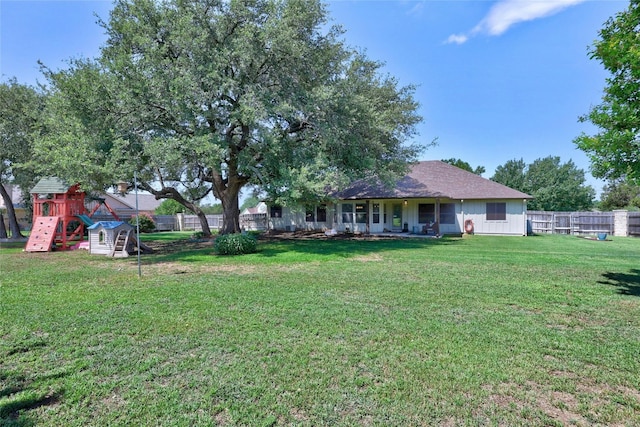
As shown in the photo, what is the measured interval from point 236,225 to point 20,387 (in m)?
12.4

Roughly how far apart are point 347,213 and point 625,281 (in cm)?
1491

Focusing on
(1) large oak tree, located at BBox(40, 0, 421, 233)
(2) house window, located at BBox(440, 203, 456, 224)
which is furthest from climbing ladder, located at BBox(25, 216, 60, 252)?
(2) house window, located at BBox(440, 203, 456, 224)

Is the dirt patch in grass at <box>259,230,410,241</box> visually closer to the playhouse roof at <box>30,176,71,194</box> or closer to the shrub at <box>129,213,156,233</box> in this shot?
the playhouse roof at <box>30,176,71,194</box>

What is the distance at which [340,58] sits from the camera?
13258 millimetres

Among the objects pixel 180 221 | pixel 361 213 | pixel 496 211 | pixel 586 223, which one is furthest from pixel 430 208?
pixel 180 221

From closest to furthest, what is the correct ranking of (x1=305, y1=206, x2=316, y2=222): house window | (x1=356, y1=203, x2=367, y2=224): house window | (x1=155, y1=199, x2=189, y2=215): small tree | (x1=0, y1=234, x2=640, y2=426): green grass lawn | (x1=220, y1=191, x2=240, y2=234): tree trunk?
1. (x1=0, y1=234, x2=640, y2=426): green grass lawn
2. (x1=220, y1=191, x2=240, y2=234): tree trunk
3. (x1=356, y1=203, x2=367, y2=224): house window
4. (x1=305, y1=206, x2=316, y2=222): house window
5. (x1=155, y1=199, x2=189, y2=215): small tree

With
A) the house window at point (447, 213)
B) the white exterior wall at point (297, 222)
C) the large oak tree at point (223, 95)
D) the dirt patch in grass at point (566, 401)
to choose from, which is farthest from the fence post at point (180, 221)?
the dirt patch in grass at point (566, 401)

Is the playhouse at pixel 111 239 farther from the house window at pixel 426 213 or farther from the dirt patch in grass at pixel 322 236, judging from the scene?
the house window at pixel 426 213

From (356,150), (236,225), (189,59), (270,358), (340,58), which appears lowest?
(270,358)

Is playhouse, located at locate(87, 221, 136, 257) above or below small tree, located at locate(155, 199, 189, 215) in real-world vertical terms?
below

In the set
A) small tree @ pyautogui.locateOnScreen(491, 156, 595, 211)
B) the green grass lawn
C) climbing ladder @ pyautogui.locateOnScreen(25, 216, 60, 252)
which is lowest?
the green grass lawn

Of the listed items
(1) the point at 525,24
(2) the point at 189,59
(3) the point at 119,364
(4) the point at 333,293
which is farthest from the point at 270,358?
(1) the point at 525,24

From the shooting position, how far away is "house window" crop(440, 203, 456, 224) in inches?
792

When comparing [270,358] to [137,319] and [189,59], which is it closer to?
[137,319]
